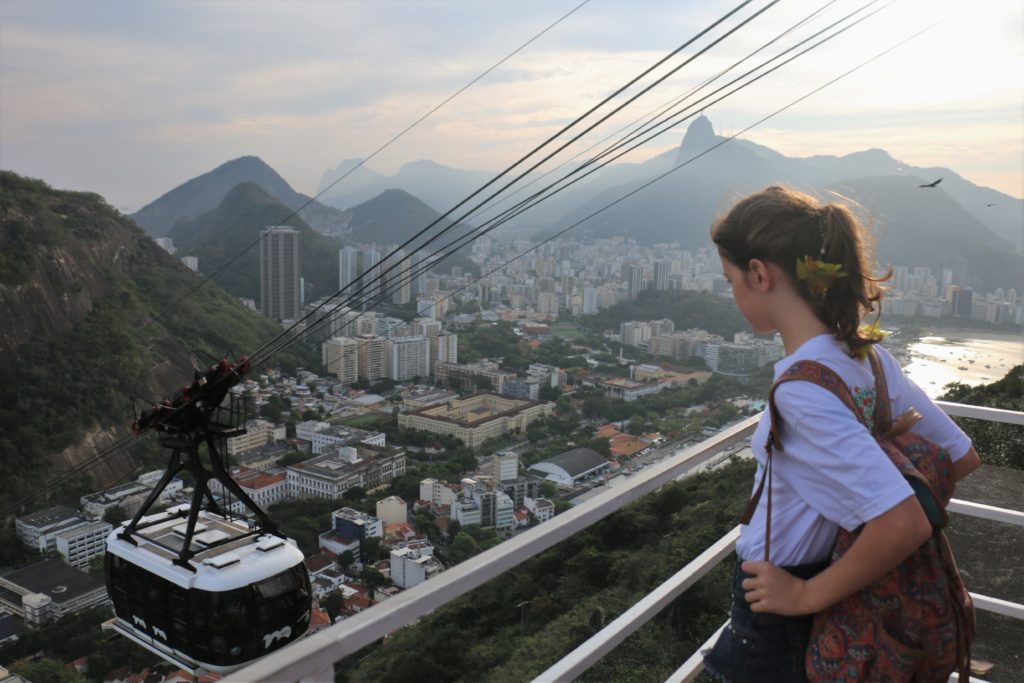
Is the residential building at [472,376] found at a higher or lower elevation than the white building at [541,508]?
higher

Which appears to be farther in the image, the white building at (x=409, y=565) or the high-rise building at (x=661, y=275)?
the high-rise building at (x=661, y=275)

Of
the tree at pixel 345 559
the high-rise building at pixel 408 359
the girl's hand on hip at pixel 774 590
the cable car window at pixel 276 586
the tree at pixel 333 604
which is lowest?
the tree at pixel 345 559

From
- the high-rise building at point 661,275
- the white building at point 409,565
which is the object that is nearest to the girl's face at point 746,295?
the white building at point 409,565

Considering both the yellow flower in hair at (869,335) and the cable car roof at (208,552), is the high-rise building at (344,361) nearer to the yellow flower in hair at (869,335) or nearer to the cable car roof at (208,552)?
the cable car roof at (208,552)

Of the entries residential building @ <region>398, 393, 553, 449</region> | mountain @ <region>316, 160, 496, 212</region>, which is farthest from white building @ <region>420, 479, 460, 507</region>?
mountain @ <region>316, 160, 496, 212</region>

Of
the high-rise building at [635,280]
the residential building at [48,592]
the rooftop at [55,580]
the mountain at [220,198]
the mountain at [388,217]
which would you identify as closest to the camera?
the residential building at [48,592]

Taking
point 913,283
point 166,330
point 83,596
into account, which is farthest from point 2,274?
point 913,283
